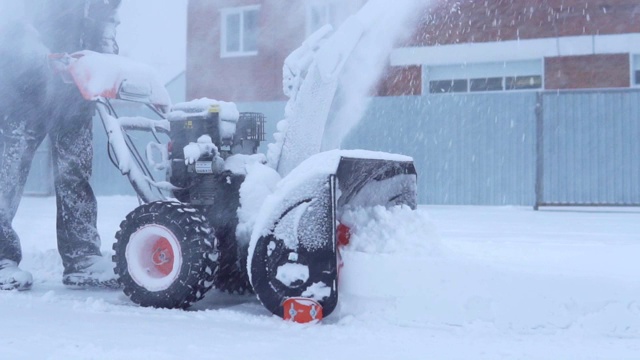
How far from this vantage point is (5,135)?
191 inches

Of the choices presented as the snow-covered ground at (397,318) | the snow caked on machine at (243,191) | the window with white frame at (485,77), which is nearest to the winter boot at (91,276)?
the snow-covered ground at (397,318)

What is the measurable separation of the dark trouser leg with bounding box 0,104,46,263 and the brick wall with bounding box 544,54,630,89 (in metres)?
14.0

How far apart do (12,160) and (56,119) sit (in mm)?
413

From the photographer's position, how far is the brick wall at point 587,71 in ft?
53.6

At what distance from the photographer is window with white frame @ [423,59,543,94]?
17344mm

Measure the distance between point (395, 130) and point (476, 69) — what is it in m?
4.79

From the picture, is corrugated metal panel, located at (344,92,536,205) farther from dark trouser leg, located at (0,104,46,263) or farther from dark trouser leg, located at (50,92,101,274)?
dark trouser leg, located at (0,104,46,263)

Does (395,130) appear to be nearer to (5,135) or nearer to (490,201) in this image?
(490,201)

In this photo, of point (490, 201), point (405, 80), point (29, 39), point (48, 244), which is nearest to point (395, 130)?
point (490, 201)

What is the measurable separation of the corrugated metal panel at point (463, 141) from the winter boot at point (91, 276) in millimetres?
9153

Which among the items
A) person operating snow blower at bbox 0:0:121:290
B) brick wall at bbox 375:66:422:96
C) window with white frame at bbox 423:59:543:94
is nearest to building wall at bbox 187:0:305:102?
brick wall at bbox 375:66:422:96

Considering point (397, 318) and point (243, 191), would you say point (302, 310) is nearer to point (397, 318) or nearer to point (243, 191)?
point (397, 318)

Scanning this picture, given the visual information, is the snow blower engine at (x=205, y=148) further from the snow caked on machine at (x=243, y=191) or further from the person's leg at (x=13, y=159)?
the person's leg at (x=13, y=159)

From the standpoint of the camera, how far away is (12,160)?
481 cm
